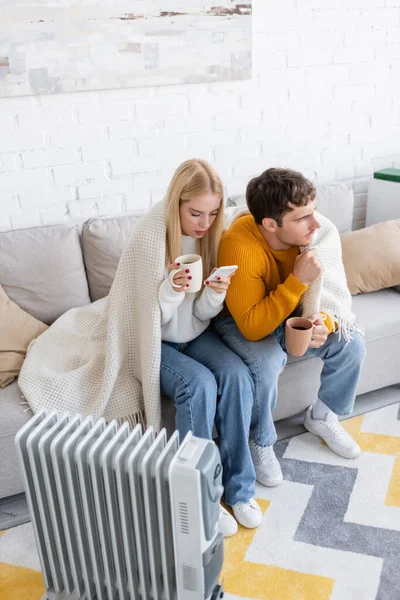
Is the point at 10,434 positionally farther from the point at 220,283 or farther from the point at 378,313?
the point at 378,313

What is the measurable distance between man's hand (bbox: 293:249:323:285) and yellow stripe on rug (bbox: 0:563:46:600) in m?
1.13

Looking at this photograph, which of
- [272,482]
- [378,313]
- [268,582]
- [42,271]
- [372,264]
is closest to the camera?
[268,582]

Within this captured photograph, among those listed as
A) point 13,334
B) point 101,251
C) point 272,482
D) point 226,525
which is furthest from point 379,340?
point 13,334

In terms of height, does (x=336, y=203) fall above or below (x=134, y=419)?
above

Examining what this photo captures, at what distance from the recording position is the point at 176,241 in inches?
74.8

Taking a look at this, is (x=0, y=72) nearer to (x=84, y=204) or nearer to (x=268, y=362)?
(x=84, y=204)

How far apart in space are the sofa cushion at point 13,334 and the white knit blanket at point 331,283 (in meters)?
0.76

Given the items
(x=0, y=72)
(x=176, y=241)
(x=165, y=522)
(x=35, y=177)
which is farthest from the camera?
(x=35, y=177)

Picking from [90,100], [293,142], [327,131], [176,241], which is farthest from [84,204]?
[327,131]

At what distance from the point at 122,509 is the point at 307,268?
2.89 ft

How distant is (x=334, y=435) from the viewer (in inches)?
86.0

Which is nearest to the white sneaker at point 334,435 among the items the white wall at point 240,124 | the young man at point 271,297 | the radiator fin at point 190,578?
the young man at point 271,297

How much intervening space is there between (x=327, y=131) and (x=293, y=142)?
191 mm

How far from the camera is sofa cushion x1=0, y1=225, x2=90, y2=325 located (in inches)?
87.8
